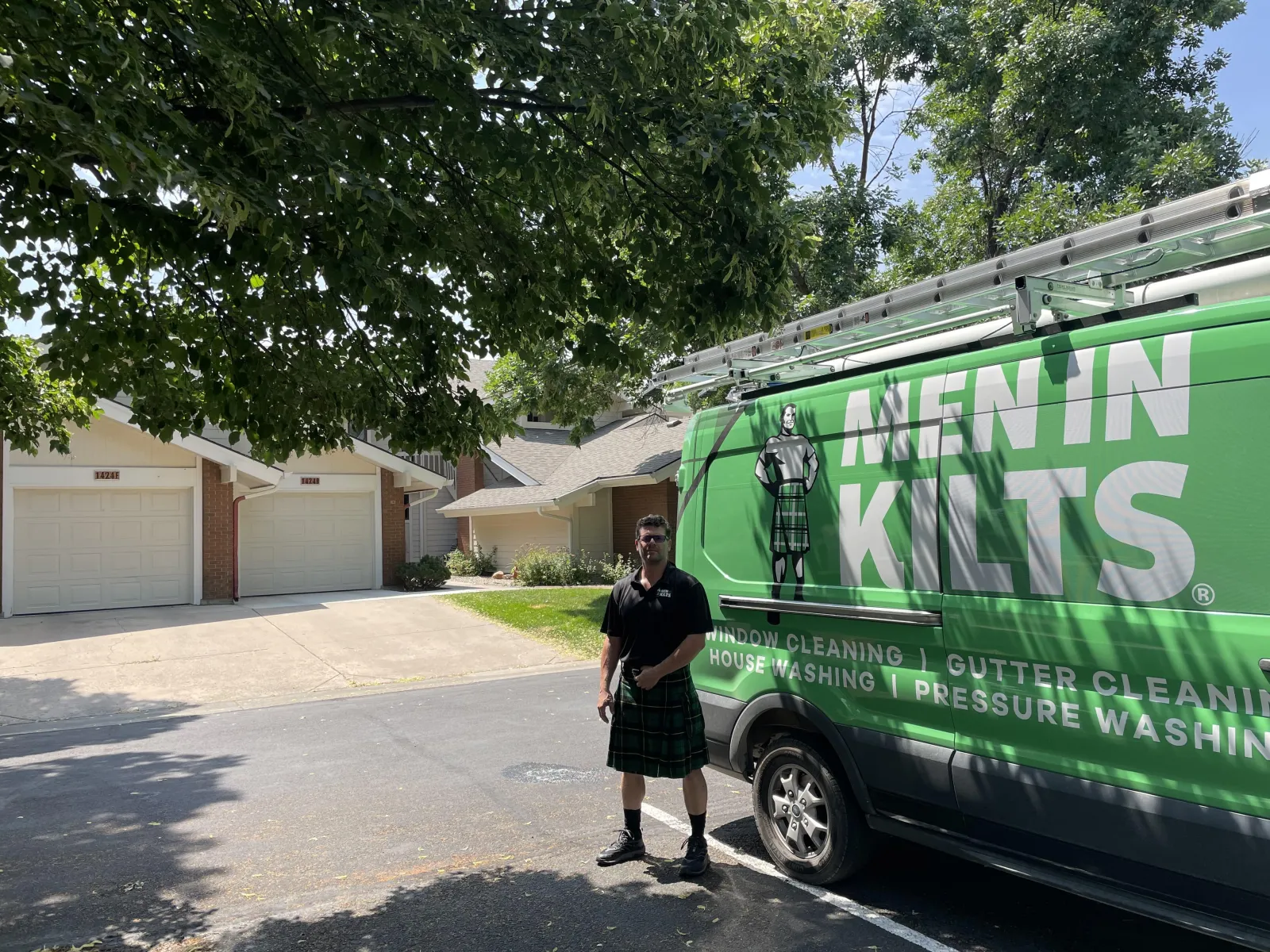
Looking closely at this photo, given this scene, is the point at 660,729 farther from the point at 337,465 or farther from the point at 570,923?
the point at 337,465

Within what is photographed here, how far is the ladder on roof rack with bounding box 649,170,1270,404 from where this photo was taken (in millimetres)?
3232

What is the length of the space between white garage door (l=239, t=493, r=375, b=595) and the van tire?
16724 millimetres

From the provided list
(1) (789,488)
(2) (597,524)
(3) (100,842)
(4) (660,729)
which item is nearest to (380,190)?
(1) (789,488)

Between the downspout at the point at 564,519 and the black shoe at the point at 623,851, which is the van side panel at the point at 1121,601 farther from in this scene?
the downspout at the point at 564,519

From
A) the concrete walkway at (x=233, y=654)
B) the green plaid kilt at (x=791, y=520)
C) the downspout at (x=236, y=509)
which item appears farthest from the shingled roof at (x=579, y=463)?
the green plaid kilt at (x=791, y=520)

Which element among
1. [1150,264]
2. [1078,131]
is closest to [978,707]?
[1150,264]

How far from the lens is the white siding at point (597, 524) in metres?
23.5

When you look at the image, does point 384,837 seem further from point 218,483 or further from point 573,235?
point 218,483

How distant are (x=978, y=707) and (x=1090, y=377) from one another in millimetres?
1367

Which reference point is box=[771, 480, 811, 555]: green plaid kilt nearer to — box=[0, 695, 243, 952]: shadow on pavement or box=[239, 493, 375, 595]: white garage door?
box=[0, 695, 243, 952]: shadow on pavement

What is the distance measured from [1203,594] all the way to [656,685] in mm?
2655

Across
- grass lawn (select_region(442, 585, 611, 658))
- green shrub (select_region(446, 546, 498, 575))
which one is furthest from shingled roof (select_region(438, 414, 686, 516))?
grass lawn (select_region(442, 585, 611, 658))

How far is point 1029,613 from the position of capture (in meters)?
3.62

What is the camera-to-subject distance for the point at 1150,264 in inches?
140
